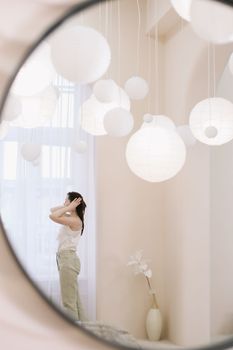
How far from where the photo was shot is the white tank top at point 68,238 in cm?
95

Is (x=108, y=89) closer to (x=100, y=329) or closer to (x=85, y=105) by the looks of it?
(x=85, y=105)

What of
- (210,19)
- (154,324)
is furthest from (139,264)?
(210,19)

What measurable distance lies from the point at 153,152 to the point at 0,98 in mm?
342

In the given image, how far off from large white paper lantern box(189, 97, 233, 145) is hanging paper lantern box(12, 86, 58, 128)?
0.33 meters

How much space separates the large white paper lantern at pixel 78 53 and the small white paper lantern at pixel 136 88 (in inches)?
2.5

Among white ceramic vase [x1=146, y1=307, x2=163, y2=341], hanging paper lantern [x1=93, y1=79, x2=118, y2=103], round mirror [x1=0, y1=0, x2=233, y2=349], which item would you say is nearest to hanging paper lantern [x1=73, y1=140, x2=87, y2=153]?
round mirror [x1=0, y1=0, x2=233, y2=349]

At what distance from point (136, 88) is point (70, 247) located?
363mm

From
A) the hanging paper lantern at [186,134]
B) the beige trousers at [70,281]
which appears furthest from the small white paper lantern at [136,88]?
the beige trousers at [70,281]

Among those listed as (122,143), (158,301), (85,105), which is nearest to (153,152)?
(122,143)

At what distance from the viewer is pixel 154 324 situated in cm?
99

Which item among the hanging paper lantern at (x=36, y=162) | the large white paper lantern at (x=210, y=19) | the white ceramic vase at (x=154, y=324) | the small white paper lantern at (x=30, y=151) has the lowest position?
the white ceramic vase at (x=154, y=324)

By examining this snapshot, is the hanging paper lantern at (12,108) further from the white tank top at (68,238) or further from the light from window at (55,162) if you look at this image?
the white tank top at (68,238)

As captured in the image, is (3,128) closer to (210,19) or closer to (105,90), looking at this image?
(105,90)

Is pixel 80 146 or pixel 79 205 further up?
pixel 80 146
